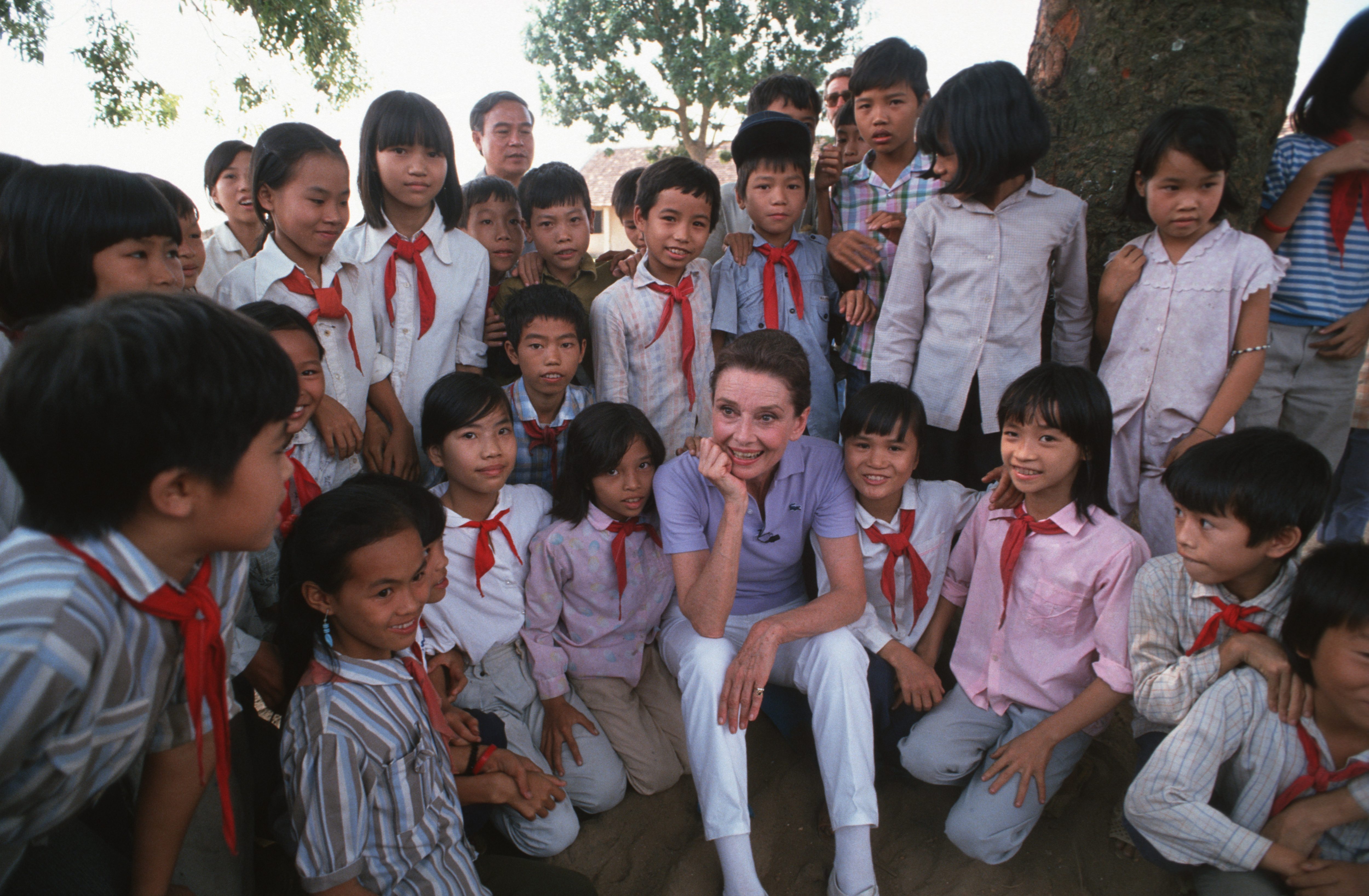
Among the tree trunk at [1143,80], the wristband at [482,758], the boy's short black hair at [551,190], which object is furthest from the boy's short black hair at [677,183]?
the wristband at [482,758]

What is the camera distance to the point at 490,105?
4594 mm

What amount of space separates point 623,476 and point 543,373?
671mm

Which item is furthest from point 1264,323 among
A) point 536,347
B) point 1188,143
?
point 536,347

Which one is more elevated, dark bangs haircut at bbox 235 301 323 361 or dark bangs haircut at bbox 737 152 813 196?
dark bangs haircut at bbox 737 152 813 196

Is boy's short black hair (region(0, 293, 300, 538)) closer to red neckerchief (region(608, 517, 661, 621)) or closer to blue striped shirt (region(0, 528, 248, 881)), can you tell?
blue striped shirt (region(0, 528, 248, 881))

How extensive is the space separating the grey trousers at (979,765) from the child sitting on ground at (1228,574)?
29 cm

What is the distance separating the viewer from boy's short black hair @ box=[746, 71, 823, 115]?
4.05m

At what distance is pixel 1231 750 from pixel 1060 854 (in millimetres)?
735

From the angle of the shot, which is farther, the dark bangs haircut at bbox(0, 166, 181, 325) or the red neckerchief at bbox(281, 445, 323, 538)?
the red neckerchief at bbox(281, 445, 323, 538)

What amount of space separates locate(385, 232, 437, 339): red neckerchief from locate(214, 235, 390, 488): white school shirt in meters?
0.09

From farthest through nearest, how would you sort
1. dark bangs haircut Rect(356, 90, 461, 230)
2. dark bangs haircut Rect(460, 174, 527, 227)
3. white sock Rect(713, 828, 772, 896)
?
dark bangs haircut Rect(460, 174, 527, 227), dark bangs haircut Rect(356, 90, 461, 230), white sock Rect(713, 828, 772, 896)

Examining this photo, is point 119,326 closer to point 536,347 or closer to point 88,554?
point 88,554

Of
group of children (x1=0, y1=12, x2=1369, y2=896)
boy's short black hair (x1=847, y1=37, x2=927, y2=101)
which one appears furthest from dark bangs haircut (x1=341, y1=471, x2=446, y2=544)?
boy's short black hair (x1=847, y1=37, x2=927, y2=101)

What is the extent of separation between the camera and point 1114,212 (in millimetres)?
3297
